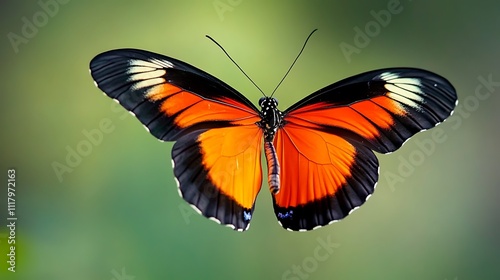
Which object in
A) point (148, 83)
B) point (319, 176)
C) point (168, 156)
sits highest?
point (168, 156)

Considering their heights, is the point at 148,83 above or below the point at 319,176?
above

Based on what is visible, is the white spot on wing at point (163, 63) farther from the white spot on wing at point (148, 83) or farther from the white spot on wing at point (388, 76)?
the white spot on wing at point (388, 76)

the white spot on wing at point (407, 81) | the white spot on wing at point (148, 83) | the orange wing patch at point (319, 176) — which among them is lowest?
the orange wing patch at point (319, 176)

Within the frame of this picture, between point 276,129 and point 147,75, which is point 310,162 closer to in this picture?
point 276,129

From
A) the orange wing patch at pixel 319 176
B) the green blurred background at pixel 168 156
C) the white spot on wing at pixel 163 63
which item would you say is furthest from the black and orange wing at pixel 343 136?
the green blurred background at pixel 168 156

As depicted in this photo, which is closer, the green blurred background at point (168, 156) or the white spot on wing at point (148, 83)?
the white spot on wing at point (148, 83)

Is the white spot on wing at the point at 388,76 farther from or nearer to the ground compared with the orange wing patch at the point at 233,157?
farther from the ground

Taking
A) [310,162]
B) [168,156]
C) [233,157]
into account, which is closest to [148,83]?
[233,157]

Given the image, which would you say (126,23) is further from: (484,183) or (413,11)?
(484,183)
